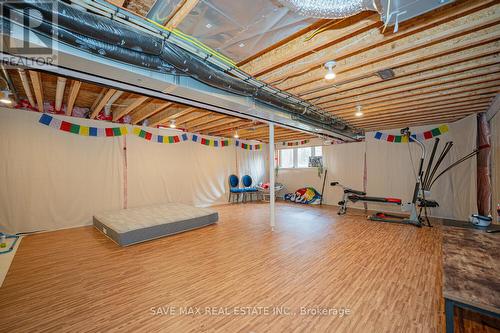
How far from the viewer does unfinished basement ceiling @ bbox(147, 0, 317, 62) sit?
1.47 m

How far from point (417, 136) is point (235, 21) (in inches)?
257

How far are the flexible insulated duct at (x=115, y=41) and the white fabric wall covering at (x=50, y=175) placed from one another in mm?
4057

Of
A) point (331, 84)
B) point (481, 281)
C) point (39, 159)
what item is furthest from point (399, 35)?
point (39, 159)

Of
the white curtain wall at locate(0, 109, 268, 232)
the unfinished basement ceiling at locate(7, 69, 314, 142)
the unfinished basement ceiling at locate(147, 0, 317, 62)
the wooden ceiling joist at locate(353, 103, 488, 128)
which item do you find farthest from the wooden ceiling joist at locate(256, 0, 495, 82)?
the white curtain wall at locate(0, 109, 268, 232)

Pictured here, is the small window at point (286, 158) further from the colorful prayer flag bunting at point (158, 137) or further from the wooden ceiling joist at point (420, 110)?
the colorful prayer flag bunting at point (158, 137)

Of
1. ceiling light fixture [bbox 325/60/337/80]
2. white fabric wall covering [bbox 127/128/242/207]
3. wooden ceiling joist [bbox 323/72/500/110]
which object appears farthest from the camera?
white fabric wall covering [bbox 127/128/242/207]

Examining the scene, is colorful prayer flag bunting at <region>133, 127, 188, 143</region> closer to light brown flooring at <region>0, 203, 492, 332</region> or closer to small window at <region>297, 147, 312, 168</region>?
light brown flooring at <region>0, 203, 492, 332</region>

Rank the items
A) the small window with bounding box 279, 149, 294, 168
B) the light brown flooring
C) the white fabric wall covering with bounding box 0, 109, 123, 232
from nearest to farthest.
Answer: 1. the light brown flooring
2. the white fabric wall covering with bounding box 0, 109, 123, 232
3. the small window with bounding box 279, 149, 294, 168

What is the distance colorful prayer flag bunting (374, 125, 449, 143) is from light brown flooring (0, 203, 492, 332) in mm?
3062

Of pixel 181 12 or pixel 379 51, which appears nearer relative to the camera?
pixel 181 12

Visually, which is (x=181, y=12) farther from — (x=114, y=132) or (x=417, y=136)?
(x=417, y=136)

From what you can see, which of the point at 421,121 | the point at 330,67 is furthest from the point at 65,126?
the point at 421,121

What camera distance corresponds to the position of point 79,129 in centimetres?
469

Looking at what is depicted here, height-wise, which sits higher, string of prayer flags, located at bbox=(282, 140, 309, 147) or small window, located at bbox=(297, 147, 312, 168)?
string of prayer flags, located at bbox=(282, 140, 309, 147)
